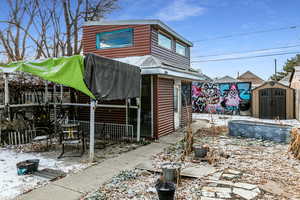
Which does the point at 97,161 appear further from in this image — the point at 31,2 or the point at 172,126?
the point at 31,2

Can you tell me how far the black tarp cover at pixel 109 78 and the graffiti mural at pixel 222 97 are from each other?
366 inches

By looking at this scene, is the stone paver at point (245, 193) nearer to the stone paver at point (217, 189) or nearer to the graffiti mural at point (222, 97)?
the stone paver at point (217, 189)

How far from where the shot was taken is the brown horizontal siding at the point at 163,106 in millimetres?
7293

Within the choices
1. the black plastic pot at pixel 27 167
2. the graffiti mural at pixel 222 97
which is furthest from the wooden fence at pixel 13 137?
the graffiti mural at pixel 222 97

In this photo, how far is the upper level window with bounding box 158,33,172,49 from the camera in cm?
853

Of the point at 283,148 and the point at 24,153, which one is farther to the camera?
the point at 283,148

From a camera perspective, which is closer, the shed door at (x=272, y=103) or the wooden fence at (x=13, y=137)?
the wooden fence at (x=13, y=137)

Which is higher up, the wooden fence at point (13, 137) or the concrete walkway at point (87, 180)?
the wooden fence at point (13, 137)

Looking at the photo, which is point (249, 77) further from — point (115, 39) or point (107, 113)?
point (107, 113)

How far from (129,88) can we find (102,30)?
386 centimetres

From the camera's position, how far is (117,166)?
458cm

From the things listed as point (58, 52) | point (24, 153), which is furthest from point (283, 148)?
point (58, 52)

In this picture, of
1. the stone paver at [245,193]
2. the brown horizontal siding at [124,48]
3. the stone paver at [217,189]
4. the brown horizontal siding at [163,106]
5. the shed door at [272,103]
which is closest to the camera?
the stone paver at [245,193]

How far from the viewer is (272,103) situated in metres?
12.3
